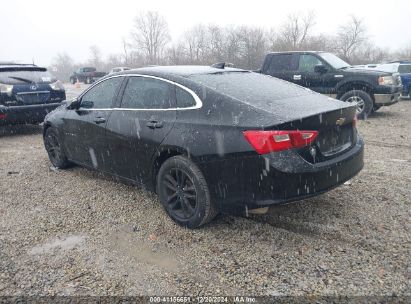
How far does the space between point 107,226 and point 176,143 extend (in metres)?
1.18

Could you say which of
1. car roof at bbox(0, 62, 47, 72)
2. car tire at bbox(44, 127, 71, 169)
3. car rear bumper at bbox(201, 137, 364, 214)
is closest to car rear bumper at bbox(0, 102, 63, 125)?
car roof at bbox(0, 62, 47, 72)

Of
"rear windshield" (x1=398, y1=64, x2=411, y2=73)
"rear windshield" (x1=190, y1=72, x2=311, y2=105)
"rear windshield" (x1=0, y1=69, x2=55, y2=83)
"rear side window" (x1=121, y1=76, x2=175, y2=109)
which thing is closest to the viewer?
"rear windshield" (x1=190, y1=72, x2=311, y2=105)

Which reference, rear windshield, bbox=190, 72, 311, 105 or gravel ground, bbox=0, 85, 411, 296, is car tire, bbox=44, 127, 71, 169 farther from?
rear windshield, bbox=190, 72, 311, 105

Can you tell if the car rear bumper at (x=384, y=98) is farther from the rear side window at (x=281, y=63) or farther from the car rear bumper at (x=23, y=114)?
the car rear bumper at (x=23, y=114)

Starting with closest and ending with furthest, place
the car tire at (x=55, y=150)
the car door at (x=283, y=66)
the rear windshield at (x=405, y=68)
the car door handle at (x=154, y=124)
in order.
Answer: the car door handle at (x=154, y=124), the car tire at (x=55, y=150), the car door at (x=283, y=66), the rear windshield at (x=405, y=68)

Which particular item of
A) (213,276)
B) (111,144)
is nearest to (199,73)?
(111,144)

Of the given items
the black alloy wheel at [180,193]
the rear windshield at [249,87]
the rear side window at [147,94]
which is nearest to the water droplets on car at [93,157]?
the rear side window at [147,94]

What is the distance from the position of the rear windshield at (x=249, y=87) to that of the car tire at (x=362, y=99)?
598 cm

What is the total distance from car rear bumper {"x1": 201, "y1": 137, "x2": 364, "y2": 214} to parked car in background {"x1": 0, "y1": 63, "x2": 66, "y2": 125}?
6046 millimetres

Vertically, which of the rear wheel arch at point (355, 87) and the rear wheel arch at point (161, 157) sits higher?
the rear wheel arch at point (355, 87)

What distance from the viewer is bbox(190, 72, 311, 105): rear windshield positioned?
342 centimetres

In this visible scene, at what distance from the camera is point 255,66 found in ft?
135

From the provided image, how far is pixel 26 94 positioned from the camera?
7.84 m

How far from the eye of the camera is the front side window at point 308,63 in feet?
32.5
